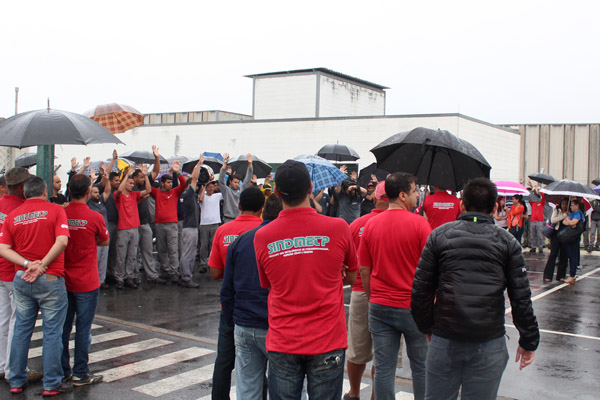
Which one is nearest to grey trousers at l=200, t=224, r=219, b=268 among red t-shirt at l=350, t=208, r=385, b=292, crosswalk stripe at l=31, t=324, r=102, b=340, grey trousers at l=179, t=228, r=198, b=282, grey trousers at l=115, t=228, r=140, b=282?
grey trousers at l=179, t=228, r=198, b=282

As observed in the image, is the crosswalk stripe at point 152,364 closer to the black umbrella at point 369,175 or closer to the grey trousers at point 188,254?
the grey trousers at point 188,254

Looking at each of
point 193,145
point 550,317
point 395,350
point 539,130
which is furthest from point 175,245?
point 539,130

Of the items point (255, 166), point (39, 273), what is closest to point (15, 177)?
point (39, 273)

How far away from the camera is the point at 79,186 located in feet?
19.6

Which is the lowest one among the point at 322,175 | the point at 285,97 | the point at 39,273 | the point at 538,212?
the point at 39,273

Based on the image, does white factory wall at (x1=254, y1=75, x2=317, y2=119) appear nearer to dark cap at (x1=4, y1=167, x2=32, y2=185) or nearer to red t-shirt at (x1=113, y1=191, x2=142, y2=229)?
red t-shirt at (x1=113, y1=191, x2=142, y2=229)

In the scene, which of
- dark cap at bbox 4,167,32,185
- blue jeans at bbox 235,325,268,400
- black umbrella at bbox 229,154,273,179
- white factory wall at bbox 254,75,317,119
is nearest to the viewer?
blue jeans at bbox 235,325,268,400

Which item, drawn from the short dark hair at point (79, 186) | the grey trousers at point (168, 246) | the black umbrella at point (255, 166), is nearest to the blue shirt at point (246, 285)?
the short dark hair at point (79, 186)

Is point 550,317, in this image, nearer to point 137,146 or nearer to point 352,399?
point 352,399

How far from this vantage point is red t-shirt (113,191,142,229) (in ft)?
37.0

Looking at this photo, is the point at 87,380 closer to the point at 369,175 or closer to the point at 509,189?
the point at 369,175

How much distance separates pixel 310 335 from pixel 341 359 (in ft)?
0.84

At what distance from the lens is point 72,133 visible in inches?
256

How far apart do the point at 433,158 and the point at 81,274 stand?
3.99 meters
